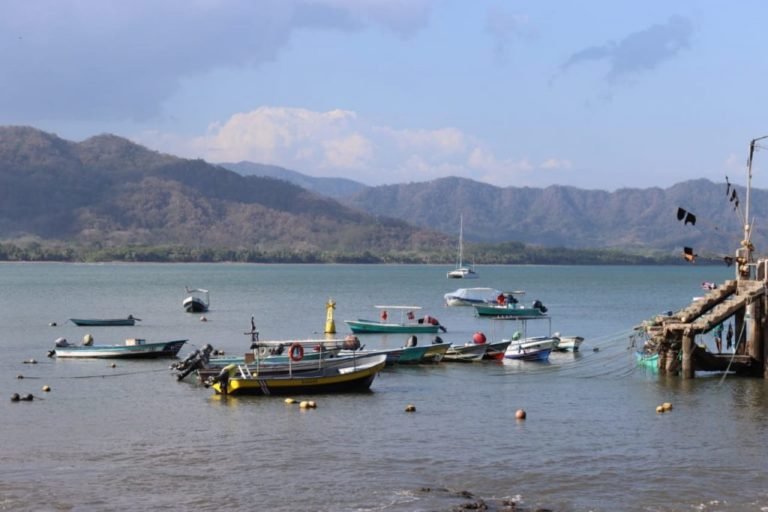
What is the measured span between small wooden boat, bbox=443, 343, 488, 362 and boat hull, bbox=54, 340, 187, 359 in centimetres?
1452

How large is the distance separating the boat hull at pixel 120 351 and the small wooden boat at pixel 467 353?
14.5 meters

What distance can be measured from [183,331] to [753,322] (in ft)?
153

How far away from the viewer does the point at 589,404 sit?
42.1 m

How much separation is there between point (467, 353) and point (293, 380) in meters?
15.6

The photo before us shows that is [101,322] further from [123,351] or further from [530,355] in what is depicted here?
[530,355]

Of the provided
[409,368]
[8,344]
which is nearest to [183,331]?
[8,344]

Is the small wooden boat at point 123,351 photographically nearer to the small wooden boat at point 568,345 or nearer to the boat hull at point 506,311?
the small wooden boat at point 568,345

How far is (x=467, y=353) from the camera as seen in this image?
56.3 metres

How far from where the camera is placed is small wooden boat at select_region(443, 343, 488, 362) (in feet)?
184

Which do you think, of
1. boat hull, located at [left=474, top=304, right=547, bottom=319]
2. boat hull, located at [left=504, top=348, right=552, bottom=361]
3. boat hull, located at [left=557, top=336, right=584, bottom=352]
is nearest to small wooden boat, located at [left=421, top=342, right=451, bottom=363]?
boat hull, located at [left=504, top=348, right=552, bottom=361]

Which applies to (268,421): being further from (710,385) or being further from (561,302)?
(561,302)

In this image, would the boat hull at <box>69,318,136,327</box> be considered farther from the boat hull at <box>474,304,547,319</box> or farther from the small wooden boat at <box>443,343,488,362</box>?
the small wooden boat at <box>443,343,488,362</box>

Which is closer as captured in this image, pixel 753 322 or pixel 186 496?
pixel 186 496

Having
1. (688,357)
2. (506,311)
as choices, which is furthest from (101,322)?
(688,357)
